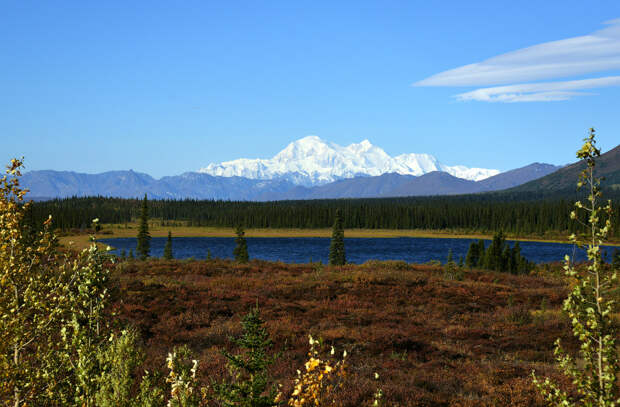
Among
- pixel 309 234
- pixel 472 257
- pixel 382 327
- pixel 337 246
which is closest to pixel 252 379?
pixel 382 327

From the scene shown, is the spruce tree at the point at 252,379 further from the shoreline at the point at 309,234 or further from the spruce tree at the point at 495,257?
the shoreline at the point at 309,234

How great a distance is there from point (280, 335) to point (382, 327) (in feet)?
15.6

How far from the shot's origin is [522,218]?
6280 inches

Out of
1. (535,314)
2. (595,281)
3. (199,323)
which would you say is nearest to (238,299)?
(199,323)

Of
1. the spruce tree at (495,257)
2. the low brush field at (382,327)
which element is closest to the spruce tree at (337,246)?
the spruce tree at (495,257)

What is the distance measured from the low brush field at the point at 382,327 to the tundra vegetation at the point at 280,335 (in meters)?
0.07

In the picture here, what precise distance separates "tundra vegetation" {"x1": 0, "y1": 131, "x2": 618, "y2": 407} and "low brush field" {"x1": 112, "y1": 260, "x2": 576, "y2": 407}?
0.07m

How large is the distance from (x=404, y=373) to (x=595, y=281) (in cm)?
853

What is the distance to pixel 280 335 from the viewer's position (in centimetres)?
1636

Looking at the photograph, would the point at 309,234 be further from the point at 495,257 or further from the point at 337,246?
the point at 495,257

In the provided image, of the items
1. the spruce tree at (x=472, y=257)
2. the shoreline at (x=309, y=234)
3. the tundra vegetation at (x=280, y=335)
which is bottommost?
the shoreline at (x=309, y=234)

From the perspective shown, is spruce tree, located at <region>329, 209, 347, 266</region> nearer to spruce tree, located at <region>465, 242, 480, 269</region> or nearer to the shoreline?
spruce tree, located at <region>465, 242, 480, 269</region>

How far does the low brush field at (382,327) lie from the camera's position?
11656 millimetres

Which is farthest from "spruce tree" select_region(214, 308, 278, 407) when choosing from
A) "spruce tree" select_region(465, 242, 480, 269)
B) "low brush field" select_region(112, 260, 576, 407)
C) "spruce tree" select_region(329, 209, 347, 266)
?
"spruce tree" select_region(465, 242, 480, 269)
